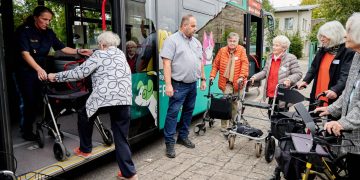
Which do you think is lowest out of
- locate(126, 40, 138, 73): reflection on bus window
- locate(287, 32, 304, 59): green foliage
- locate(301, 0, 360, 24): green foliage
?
locate(126, 40, 138, 73): reflection on bus window

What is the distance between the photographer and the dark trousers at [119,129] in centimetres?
356

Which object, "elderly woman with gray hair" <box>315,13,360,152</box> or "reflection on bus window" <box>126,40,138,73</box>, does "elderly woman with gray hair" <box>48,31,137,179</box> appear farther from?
"elderly woman with gray hair" <box>315,13,360,152</box>

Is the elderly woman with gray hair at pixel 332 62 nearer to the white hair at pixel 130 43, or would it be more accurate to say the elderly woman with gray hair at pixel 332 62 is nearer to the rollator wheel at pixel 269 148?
the rollator wheel at pixel 269 148

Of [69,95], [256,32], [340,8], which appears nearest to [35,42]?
[69,95]

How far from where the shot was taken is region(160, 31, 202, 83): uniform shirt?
4461mm

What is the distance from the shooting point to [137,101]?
438cm

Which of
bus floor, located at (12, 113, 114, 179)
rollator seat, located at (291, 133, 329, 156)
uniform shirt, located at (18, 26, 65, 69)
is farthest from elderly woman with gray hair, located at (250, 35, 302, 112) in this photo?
uniform shirt, located at (18, 26, 65, 69)

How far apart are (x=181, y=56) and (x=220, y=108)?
1314 millimetres

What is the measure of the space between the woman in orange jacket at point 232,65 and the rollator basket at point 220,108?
0.44 meters

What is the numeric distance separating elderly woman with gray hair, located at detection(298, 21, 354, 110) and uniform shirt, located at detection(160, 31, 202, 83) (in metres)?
1.69

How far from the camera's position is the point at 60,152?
12.1 ft

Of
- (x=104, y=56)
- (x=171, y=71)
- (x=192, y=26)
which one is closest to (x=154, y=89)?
(x=171, y=71)

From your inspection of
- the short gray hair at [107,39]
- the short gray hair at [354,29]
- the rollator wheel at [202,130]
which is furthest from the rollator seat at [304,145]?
the rollator wheel at [202,130]

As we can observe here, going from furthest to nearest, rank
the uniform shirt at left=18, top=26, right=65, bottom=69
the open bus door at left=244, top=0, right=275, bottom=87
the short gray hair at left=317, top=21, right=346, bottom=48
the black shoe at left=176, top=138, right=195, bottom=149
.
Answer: the open bus door at left=244, top=0, right=275, bottom=87
the black shoe at left=176, top=138, right=195, bottom=149
the uniform shirt at left=18, top=26, right=65, bottom=69
the short gray hair at left=317, top=21, right=346, bottom=48
